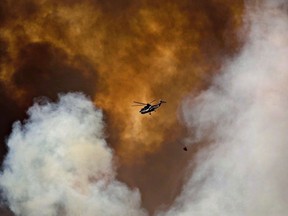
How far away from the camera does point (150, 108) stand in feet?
490
